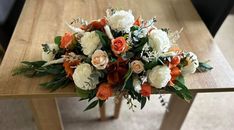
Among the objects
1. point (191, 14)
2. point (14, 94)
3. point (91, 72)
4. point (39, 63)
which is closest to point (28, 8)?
point (39, 63)

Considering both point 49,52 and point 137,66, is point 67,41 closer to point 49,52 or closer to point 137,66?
point 49,52

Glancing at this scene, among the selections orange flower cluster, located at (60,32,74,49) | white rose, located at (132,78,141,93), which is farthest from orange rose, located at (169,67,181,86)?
orange flower cluster, located at (60,32,74,49)

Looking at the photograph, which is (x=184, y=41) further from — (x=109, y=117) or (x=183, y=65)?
(x=109, y=117)

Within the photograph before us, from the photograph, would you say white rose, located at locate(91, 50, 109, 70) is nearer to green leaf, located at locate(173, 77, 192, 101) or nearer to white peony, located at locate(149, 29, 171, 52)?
white peony, located at locate(149, 29, 171, 52)

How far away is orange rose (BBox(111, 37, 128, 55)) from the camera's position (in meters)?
0.72

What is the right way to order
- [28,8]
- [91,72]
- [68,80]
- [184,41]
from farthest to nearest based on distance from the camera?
[28,8]
[184,41]
[68,80]
[91,72]

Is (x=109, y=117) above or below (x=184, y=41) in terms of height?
below

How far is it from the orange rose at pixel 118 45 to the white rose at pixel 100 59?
3 centimetres

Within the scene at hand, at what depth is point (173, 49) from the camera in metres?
0.83

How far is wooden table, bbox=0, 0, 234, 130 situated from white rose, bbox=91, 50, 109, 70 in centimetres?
16

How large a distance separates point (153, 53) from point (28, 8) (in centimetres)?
73

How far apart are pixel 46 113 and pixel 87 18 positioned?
0.45 m


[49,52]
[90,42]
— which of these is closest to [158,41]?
[90,42]

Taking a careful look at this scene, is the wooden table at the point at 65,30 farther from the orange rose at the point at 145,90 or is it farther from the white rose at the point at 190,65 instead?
the orange rose at the point at 145,90
